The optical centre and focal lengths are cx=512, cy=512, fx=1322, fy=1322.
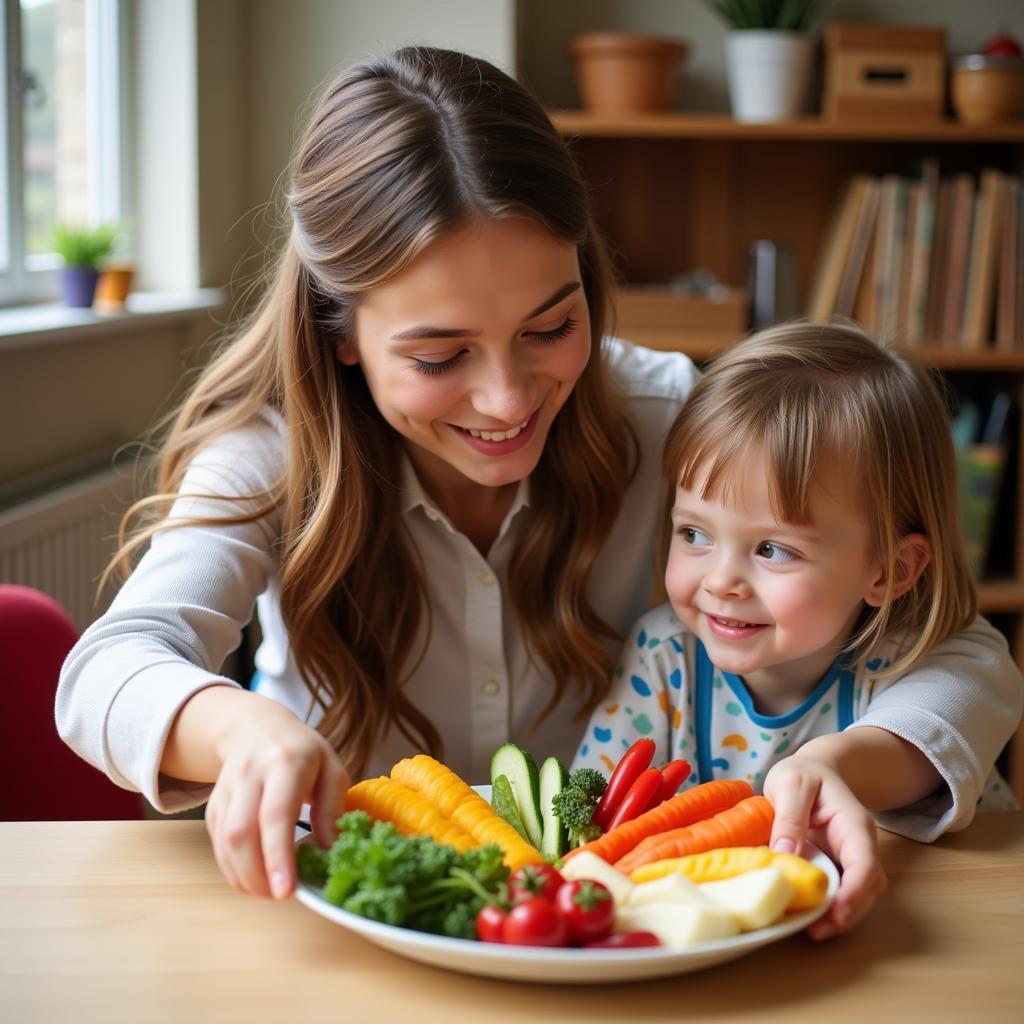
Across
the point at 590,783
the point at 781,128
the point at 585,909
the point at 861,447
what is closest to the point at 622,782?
the point at 590,783

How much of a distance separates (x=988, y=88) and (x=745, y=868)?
2316 millimetres

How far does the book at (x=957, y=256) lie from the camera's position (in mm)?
2762

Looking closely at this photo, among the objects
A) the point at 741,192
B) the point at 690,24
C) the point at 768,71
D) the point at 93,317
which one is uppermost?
the point at 690,24

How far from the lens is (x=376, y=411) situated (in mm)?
1446

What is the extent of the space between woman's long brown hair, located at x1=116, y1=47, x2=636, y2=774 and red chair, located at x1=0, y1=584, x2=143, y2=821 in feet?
0.36

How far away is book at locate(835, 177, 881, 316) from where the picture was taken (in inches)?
110

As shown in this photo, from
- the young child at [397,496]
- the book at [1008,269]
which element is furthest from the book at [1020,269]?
the young child at [397,496]

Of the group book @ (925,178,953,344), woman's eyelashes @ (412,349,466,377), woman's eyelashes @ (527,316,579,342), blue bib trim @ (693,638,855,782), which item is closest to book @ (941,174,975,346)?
book @ (925,178,953,344)

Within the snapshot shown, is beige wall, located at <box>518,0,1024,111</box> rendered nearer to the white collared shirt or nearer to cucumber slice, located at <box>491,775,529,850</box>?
the white collared shirt

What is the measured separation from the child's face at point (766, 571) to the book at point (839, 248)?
1574 mm

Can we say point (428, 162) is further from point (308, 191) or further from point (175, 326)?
point (175, 326)

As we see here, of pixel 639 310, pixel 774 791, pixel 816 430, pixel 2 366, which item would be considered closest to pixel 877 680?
pixel 816 430

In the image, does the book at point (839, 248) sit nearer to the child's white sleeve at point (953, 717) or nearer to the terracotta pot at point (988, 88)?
the terracotta pot at point (988, 88)

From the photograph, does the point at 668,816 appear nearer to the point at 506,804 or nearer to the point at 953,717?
the point at 506,804
